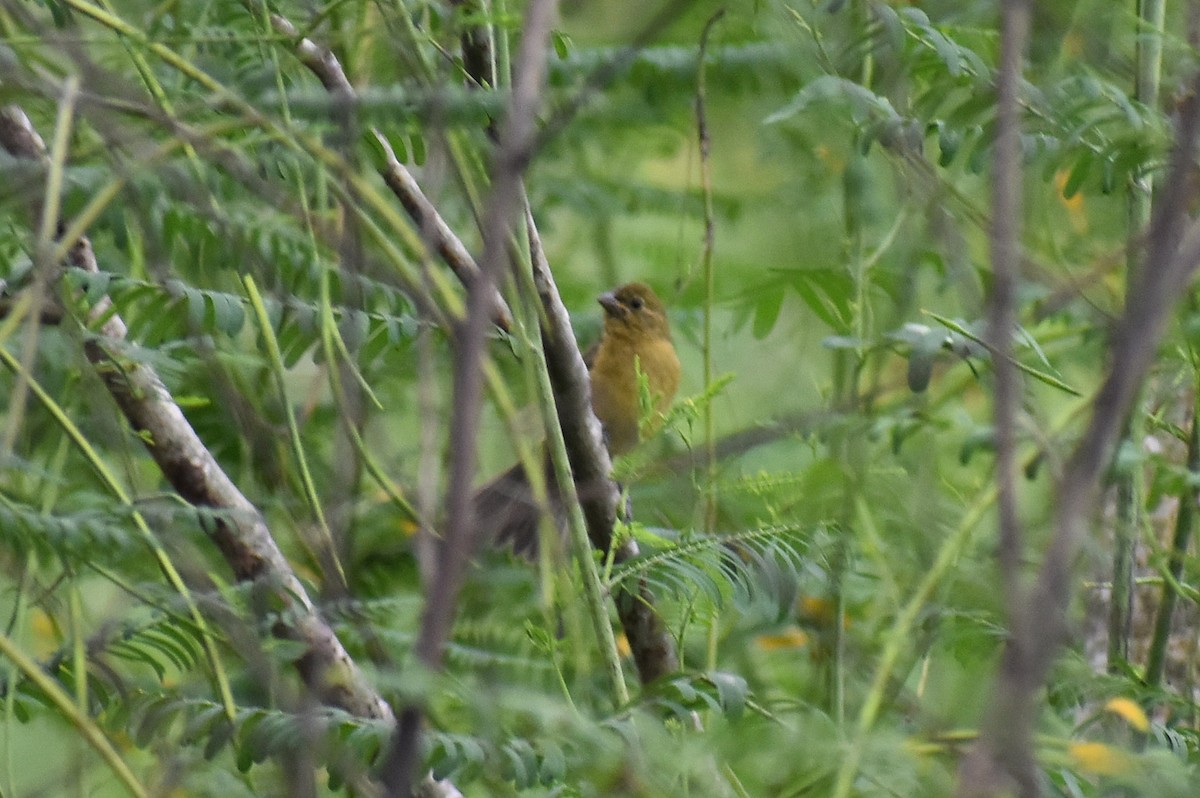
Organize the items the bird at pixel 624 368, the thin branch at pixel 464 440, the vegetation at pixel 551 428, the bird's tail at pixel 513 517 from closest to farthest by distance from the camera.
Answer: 1. the thin branch at pixel 464 440
2. the vegetation at pixel 551 428
3. the bird's tail at pixel 513 517
4. the bird at pixel 624 368

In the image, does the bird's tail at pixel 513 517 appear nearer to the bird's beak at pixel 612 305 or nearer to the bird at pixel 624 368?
the bird at pixel 624 368

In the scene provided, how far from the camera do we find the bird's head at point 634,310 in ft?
17.0

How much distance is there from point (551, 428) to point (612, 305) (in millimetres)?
2971

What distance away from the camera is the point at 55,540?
7.41ft

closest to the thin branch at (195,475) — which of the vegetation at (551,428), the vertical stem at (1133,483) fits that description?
the vegetation at (551,428)

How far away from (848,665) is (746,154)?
3694 millimetres

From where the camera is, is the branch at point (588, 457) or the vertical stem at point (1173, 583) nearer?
the vertical stem at point (1173, 583)

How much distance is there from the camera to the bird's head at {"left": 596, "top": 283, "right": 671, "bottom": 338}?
5195 millimetres

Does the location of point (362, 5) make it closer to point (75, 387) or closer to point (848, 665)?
point (75, 387)

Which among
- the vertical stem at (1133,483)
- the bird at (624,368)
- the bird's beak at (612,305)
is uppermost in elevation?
the vertical stem at (1133,483)

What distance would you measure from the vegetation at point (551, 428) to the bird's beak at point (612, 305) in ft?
4.14

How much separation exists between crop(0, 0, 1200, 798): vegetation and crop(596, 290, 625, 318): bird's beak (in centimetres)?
126

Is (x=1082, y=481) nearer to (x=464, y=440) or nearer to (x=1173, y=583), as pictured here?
(x=464, y=440)

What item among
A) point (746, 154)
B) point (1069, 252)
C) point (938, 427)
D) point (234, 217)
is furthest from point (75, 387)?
point (746, 154)
